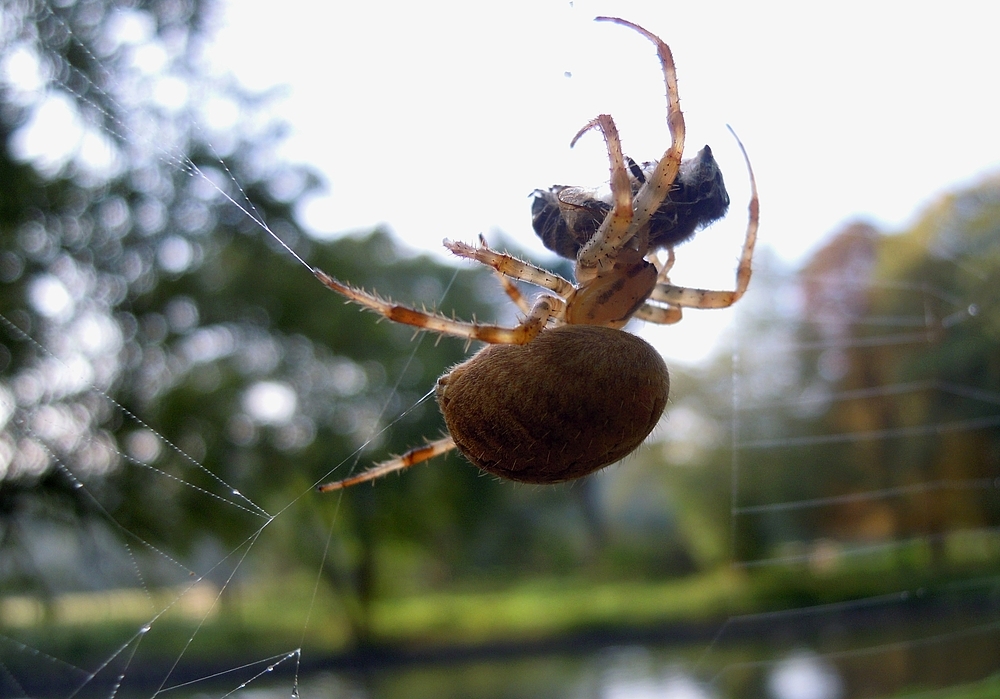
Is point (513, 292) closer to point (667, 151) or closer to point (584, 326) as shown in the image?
point (584, 326)

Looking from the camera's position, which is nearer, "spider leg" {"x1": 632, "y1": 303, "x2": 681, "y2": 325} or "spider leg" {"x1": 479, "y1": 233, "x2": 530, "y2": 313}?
"spider leg" {"x1": 479, "y1": 233, "x2": 530, "y2": 313}

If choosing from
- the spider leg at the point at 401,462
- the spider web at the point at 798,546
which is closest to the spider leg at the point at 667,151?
the spider leg at the point at 401,462

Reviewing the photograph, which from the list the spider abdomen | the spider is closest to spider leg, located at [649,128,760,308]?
the spider

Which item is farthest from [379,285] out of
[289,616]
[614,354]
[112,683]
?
[614,354]

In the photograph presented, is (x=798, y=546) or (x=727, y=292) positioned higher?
(x=727, y=292)

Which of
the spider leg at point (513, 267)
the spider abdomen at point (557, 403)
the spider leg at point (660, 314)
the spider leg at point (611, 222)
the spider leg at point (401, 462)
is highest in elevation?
the spider leg at point (611, 222)

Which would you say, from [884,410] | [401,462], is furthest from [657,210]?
[884,410]

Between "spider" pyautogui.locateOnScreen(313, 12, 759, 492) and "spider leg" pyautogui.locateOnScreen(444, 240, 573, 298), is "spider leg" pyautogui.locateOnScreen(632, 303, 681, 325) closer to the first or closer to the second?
"spider" pyautogui.locateOnScreen(313, 12, 759, 492)

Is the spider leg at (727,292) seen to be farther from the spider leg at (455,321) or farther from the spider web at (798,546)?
the spider web at (798,546)
